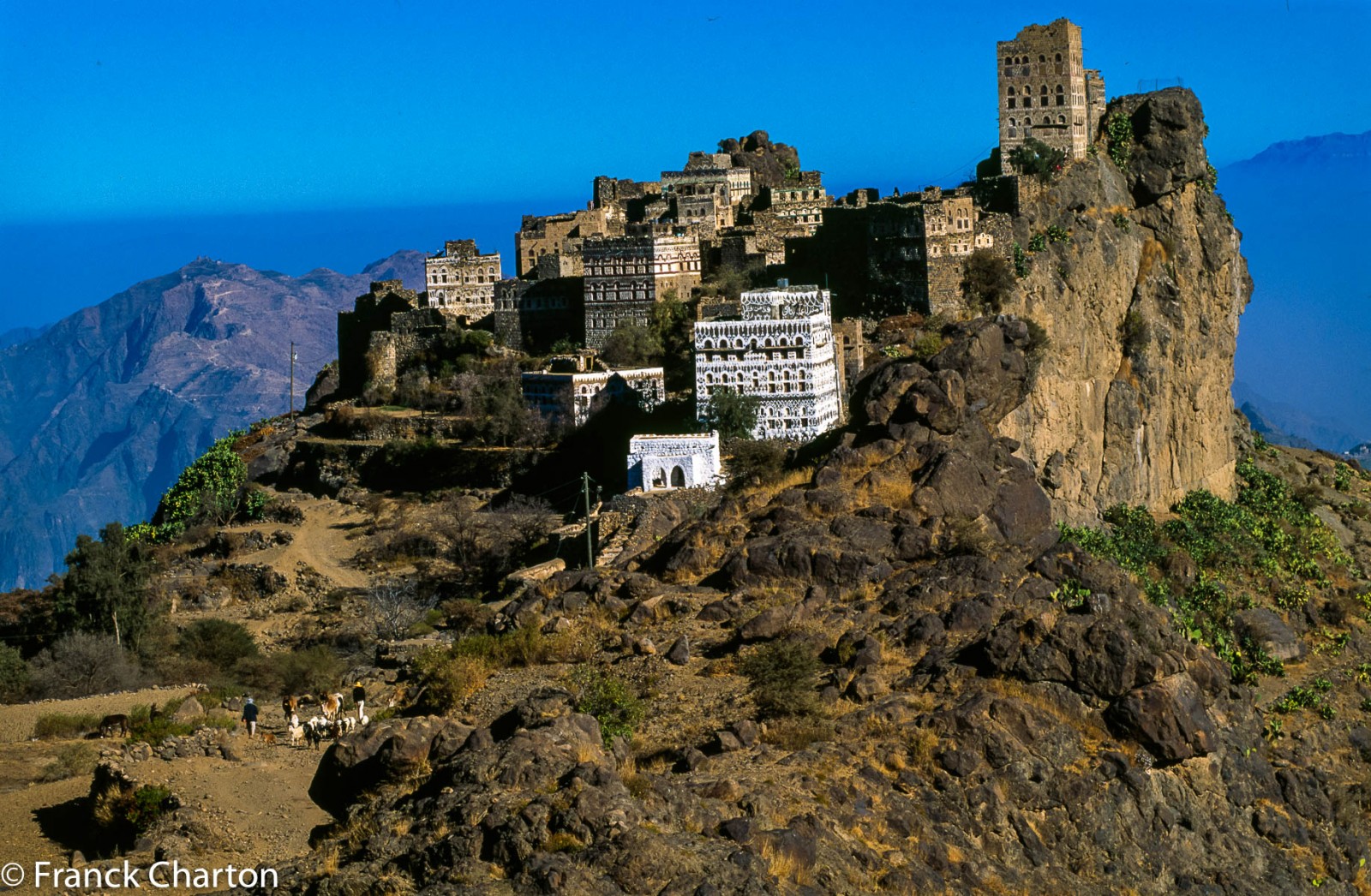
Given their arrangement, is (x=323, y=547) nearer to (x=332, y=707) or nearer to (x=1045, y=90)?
(x=332, y=707)

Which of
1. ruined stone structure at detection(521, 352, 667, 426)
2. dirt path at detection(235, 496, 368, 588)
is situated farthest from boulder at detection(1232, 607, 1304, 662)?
dirt path at detection(235, 496, 368, 588)

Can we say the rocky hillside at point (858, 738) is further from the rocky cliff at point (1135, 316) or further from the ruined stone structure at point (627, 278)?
the rocky cliff at point (1135, 316)

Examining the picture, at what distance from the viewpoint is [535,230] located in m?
67.9

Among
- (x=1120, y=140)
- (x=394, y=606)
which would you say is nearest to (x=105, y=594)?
(x=394, y=606)

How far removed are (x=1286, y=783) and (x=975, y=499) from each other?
8.58 meters

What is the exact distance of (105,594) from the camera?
1785 inches

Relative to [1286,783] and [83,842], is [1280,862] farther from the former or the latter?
[83,842]

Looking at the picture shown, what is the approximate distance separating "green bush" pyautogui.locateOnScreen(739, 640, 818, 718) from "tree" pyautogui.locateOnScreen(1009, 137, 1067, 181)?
36.4 meters

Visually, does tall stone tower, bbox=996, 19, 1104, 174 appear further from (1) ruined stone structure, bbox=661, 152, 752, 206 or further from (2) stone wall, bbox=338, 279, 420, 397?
(2) stone wall, bbox=338, 279, 420, 397

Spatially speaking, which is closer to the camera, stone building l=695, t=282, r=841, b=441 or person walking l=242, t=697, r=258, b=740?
person walking l=242, t=697, r=258, b=740

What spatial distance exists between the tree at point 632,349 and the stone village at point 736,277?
832 mm

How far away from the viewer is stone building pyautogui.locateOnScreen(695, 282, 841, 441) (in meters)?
48.7

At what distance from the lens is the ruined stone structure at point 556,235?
64.1 m

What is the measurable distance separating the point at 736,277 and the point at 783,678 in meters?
32.8
